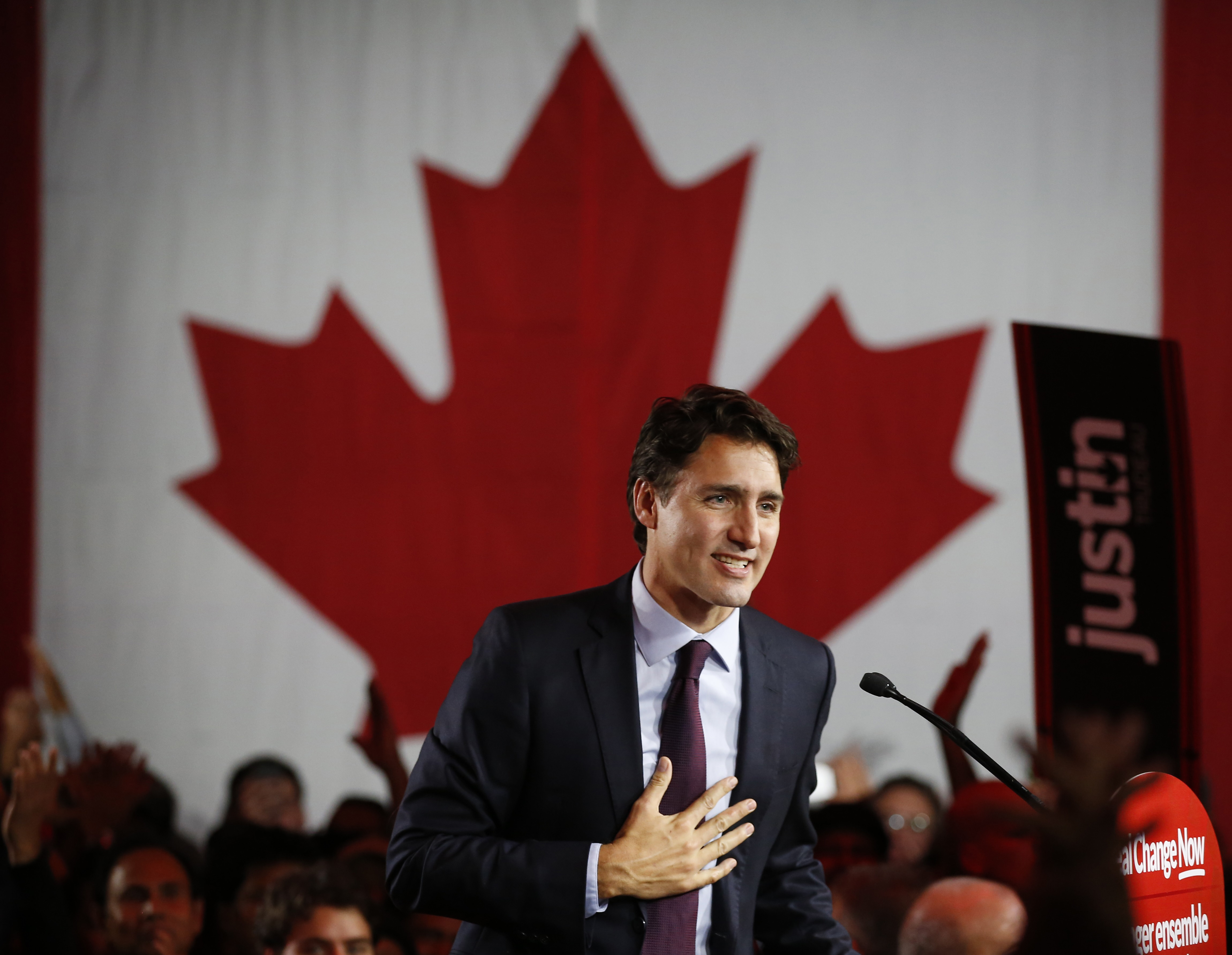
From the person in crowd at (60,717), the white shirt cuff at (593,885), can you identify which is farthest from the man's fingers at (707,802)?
the person in crowd at (60,717)

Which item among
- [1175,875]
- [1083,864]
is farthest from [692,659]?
[1083,864]

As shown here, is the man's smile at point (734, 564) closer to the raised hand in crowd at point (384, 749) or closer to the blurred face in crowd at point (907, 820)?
the raised hand in crowd at point (384, 749)

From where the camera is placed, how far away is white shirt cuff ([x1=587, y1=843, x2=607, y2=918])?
1.35 meters

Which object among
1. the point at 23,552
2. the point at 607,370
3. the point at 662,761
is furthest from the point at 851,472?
the point at 662,761

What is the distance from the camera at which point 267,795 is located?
156 inches

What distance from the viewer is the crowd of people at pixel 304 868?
89.7 inches

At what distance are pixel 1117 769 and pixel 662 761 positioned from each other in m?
0.61

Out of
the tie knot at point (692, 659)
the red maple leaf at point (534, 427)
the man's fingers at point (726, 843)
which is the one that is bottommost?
the man's fingers at point (726, 843)

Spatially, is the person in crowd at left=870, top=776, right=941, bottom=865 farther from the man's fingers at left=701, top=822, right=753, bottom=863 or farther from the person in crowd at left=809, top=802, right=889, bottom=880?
the man's fingers at left=701, top=822, right=753, bottom=863

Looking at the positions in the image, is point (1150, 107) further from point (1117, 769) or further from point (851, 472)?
point (1117, 769)

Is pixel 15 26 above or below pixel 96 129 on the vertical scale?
above

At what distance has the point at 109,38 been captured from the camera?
4.46 metres

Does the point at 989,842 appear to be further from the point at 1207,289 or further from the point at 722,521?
the point at 1207,289

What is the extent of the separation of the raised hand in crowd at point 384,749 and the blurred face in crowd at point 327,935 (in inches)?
17.2
